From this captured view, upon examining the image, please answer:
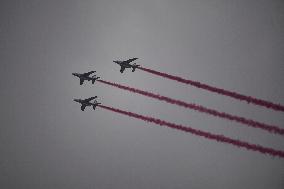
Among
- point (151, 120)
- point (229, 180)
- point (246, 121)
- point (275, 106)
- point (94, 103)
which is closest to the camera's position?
point (275, 106)

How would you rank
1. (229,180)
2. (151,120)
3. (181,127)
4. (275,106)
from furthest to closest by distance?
1. (229,180)
2. (151,120)
3. (181,127)
4. (275,106)

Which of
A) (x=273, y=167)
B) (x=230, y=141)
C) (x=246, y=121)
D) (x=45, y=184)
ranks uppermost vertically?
(x=273, y=167)

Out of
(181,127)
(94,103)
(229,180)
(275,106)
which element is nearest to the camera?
(275,106)

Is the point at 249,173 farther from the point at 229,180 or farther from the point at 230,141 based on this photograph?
the point at 230,141

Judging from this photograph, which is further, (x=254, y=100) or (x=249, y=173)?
(x=249, y=173)

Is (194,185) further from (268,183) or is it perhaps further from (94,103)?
(94,103)

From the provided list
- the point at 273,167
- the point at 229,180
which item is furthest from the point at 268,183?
the point at 229,180

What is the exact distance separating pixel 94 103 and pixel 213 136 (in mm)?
29562

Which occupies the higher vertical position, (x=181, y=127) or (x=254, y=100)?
(x=254, y=100)

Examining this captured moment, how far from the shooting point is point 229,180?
110 metres

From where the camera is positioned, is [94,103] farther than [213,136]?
Yes

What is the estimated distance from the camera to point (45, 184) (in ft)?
384

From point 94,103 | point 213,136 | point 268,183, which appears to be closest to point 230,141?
point 213,136

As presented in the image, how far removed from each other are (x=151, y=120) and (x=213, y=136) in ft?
41.5
